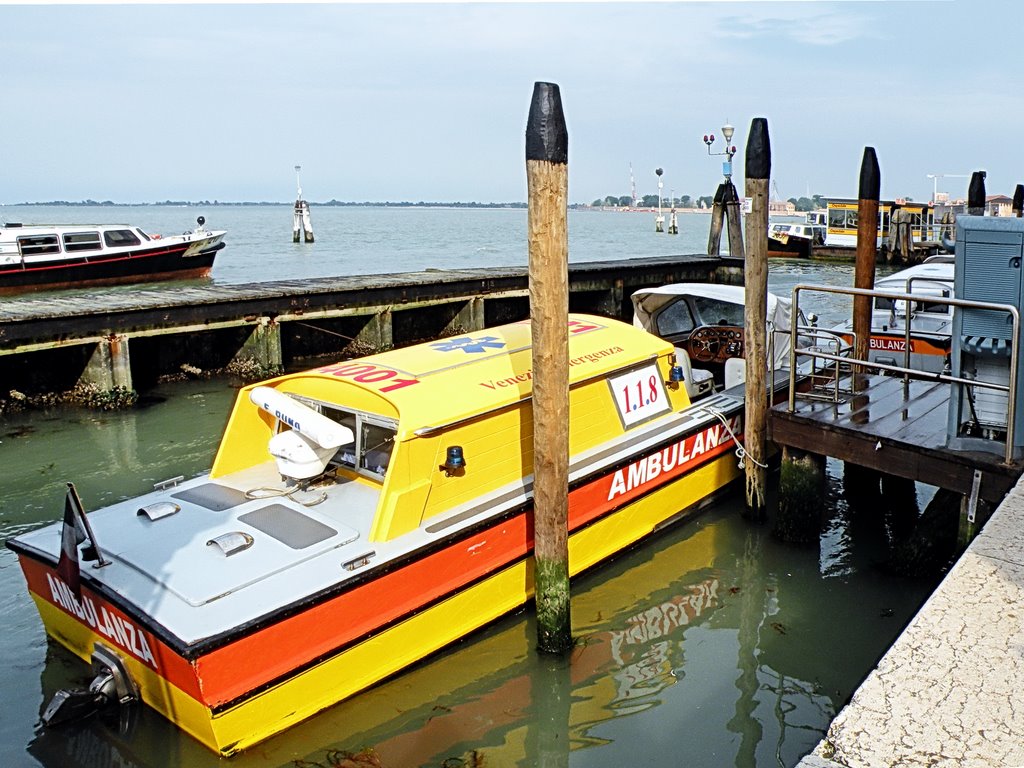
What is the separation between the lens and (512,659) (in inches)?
258

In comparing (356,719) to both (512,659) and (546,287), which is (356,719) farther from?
(546,287)

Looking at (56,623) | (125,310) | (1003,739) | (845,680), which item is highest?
(125,310)

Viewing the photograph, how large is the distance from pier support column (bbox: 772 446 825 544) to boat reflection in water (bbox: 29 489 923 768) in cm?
54

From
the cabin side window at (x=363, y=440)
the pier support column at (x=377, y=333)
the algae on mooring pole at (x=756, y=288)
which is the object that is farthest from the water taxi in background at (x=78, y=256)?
the algae on mooring pole at (x=756, y=288)

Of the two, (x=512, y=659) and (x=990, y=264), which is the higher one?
(x=990, y=264)

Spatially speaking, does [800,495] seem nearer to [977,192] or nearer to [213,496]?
[213,496]

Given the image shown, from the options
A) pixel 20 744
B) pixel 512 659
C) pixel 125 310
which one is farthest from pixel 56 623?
pixel 125 310

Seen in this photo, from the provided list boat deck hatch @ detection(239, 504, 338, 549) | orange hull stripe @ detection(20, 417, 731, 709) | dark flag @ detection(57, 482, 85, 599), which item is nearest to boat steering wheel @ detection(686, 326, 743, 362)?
orange hull stripe @ detection(20, 417, 731, 709)

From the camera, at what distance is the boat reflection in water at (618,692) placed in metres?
5.52

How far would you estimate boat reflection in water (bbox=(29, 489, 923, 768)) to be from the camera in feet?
18.1

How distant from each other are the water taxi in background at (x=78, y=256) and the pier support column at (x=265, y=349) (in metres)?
14.2

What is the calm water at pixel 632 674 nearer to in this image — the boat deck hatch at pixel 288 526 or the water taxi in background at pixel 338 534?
the water taxi in background at pixel 338 534

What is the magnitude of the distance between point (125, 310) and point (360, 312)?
465cm

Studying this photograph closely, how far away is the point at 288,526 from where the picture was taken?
632 cm
